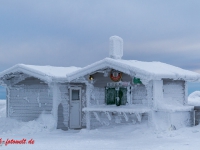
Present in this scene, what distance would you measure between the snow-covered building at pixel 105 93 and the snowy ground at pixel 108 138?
664 millimetres

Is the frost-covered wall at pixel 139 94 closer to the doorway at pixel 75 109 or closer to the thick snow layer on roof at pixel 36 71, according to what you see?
the doorway at pixel 75 109

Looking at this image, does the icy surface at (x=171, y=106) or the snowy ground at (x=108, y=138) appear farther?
the icy surface at (x=171, y=106)

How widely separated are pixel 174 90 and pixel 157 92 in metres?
1.86

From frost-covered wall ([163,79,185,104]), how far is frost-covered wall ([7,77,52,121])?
19.9ft

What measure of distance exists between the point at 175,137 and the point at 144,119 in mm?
2175

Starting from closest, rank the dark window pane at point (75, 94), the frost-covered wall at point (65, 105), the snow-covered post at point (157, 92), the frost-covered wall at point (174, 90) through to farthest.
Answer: the snow-covered post at point (157, 92) → the frost-covered wall at point (174, 90) → the frost-covered wall at point (65, 105) → the dark window pane at point (75, 94)

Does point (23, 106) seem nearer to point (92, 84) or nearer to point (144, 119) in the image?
point (92, 84)

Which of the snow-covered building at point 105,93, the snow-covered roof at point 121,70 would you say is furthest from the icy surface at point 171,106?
the snow-covered roof at point 121,70

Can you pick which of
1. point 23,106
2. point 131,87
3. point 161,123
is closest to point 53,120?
point 23,106

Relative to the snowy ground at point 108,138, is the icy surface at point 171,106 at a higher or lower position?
higher

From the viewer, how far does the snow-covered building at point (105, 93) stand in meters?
15.8

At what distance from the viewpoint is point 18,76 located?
65.8 ft

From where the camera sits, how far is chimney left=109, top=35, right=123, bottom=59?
17534 millimetres

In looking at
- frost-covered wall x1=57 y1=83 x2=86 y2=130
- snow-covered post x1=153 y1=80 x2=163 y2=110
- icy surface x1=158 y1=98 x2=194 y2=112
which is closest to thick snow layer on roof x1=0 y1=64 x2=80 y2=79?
frost-covered wall x1=57 y1=83 x2=86 y2=130
